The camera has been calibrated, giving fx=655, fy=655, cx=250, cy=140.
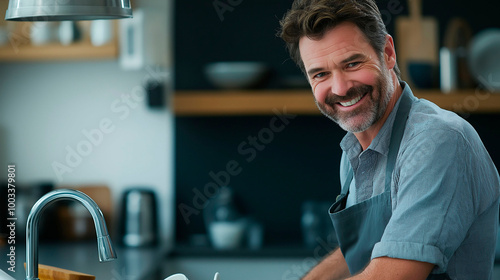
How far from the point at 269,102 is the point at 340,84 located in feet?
6.17

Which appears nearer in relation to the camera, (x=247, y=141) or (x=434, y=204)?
(x=434, y=204)

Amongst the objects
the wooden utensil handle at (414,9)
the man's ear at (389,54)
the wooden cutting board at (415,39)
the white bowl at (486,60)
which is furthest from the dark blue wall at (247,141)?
the man's ear at (389,54)

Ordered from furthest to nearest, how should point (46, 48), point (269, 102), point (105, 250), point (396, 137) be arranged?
point (46, 48)
point (269, 102)
point (396, 137)
point (105, 250)

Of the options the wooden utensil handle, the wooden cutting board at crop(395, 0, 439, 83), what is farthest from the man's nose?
the wooden utensil handle

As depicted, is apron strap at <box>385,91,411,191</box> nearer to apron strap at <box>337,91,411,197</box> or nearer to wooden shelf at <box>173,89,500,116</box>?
apron strap at <box>337,91,411,197</box>

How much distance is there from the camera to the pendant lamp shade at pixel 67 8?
4.48 ft

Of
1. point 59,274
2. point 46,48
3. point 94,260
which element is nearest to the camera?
point 59,274

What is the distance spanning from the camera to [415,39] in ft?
11.2

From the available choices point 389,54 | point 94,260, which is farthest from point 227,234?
point 389,54

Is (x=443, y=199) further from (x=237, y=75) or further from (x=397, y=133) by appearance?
(x=237, y=75)

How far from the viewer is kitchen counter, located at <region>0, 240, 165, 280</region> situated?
269cm

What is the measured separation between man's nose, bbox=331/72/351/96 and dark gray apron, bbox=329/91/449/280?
0.51 ft

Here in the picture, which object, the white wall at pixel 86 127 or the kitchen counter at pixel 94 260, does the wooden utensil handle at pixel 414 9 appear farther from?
the kitchen counter at pixel 94 260

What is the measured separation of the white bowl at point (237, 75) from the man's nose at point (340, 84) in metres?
1.92
